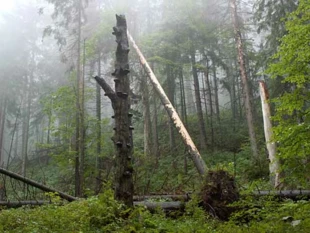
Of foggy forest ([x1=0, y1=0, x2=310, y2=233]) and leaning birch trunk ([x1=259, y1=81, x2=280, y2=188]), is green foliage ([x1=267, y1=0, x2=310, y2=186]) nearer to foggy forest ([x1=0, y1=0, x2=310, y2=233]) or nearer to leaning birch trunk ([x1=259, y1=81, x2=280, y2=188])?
foggy forest ([x1=0, y1=0, x2=310, y2=233])

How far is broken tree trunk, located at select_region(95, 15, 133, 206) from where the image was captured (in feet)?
23.4

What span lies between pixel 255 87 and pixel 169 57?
7.74 m

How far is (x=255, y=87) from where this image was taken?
25.1 meters

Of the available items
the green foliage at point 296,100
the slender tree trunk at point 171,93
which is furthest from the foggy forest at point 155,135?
the slender tree trunk at point 171,93

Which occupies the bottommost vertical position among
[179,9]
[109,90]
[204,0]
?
[109,90]

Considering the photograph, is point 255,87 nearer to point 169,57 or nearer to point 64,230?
point 169,57

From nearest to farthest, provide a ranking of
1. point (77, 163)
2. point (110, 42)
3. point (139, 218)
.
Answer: point (139, 218)
point (77, 163)
point (110, 42)

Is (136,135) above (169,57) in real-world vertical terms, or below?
below

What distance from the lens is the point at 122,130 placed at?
727 centimetres

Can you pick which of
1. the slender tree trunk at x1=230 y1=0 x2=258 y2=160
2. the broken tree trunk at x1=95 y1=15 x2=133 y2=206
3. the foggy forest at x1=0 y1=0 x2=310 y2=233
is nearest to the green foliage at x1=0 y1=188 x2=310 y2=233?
the foggy forest at x1=0 y1=0 x2=310 y2=233

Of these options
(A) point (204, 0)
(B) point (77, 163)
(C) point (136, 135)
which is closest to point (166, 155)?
(C) point (136, 135)

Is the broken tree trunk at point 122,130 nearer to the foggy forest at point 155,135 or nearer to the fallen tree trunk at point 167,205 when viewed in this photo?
the foggy forest at point 155,135

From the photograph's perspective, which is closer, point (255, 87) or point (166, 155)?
point (166, 155)

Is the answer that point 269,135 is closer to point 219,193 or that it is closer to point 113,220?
point 219,193
